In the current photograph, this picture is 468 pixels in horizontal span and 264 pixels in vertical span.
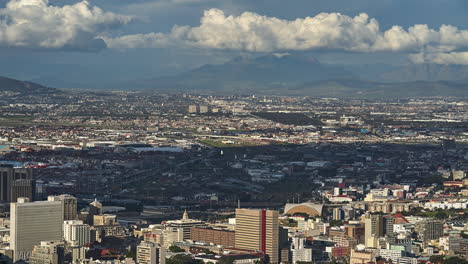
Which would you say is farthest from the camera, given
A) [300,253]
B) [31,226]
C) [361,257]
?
[31,226]

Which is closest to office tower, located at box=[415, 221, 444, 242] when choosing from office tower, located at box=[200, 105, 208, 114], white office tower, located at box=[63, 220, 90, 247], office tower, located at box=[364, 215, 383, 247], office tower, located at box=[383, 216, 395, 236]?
office tower, located at box=[383, 216, 395, 236]

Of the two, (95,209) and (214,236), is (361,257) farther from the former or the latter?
(95,209)

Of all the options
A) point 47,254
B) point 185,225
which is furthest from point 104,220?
point 47,254

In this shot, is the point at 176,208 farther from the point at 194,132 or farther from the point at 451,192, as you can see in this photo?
the point at 194,132

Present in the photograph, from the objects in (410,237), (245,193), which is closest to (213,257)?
(410,237)

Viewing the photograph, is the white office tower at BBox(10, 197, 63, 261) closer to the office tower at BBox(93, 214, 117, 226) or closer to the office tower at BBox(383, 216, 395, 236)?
the office tower at BBox(93, 214, 117, 226)
